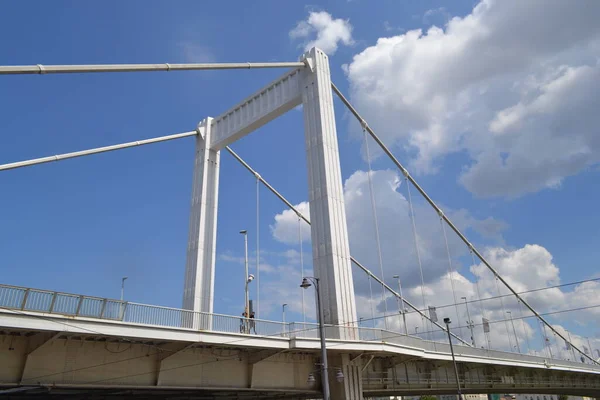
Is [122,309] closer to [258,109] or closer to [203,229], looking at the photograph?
[203,229]

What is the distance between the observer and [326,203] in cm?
2803

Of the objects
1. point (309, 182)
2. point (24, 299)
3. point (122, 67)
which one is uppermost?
point (122, 67)

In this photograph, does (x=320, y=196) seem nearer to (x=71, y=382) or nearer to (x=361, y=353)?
(x=361, y=353)

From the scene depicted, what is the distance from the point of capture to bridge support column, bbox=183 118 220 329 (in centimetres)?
3306

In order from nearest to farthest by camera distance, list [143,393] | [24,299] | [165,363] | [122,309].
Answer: [24,299]
[122,309]
[165,363]
[143,393]

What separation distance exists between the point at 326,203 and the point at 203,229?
11.4 meters

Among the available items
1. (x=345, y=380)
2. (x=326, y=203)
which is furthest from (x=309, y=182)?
(x=345, y=380)

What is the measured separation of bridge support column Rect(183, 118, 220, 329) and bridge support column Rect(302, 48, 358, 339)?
9.85 metres

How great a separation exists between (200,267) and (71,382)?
52.1ft

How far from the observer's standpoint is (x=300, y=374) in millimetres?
25891

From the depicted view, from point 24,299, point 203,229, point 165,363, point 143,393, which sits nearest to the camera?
point 24,299

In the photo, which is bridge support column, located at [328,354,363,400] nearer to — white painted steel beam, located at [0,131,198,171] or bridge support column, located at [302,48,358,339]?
bridge support column, located at [302,48,358,339]

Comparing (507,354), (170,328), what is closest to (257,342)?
(170,328)

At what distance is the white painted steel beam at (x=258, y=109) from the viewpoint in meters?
33.8
